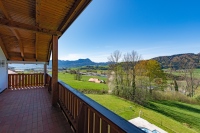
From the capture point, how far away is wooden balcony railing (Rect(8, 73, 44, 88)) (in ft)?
21.1

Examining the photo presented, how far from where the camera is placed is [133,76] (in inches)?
672

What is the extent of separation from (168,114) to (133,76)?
664 cm

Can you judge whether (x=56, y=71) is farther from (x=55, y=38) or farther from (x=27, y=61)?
(x=27, y=61)

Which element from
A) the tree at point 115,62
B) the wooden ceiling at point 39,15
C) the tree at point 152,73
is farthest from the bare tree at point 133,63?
the wooden ceiling at point 39,15

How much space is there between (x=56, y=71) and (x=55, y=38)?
1.16 meters

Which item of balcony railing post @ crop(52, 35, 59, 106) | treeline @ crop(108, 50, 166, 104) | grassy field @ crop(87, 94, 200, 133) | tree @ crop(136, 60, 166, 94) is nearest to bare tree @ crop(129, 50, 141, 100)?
treeline @ crop(108, 50, 166, 104)

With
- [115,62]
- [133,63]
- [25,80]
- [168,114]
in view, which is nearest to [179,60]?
[133,63]

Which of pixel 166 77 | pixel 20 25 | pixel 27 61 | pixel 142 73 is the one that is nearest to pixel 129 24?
pixel 142 73

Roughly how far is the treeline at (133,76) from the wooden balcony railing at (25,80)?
12.4 m

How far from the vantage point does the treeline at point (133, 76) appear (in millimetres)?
16672

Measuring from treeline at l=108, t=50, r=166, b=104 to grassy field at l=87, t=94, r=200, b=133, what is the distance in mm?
2654

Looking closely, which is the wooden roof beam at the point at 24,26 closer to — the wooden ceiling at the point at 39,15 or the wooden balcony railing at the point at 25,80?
the wooden ceiling at the point at 39,15

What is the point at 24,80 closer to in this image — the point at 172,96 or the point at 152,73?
the point at 152,73

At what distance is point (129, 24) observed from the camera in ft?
51.7
